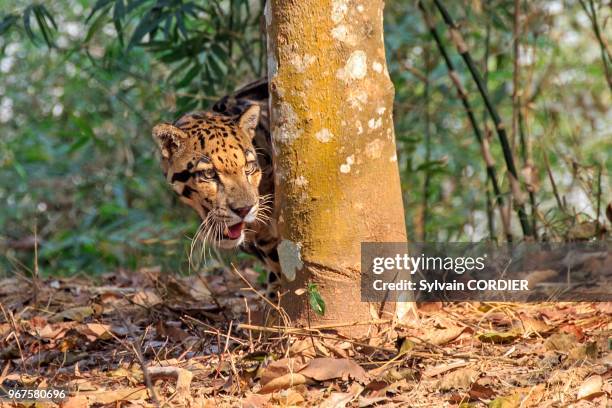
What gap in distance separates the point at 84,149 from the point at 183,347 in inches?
276

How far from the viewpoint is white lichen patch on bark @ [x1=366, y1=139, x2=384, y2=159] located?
357 centimetres

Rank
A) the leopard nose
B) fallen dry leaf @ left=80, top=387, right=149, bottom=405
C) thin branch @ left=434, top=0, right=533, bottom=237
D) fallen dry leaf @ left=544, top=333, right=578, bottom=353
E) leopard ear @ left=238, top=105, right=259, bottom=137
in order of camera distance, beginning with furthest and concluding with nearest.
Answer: thin branch @ left=434, top=0, right=533, bottom=237, leopard ear @ left=238, top=105, right=259, bottom=137, the leopard nose, fallen dry leaf @ left=544, top=333, right=578, bottom=353, fallen dry leaf @ left=80, top=387, right=149, bottom=405

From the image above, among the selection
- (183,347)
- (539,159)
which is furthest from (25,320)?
(539,159)

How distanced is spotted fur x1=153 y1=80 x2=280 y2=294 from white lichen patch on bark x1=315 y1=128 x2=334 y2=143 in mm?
1149

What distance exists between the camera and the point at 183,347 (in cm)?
408

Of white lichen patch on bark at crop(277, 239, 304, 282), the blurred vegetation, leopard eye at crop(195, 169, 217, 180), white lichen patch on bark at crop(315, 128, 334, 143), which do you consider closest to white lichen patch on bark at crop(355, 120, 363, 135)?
white lichen patch on bark at crop(315, 128, 334, 143)

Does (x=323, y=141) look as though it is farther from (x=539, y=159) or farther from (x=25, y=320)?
(x=539, y=159)

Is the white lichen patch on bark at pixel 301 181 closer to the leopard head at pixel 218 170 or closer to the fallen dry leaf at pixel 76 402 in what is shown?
the leopard head at pixel 218 170

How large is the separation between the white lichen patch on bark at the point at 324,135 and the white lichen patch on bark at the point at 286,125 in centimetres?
9

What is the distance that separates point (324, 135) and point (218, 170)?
4.31 feet

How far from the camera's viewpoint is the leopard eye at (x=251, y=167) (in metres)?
4.81

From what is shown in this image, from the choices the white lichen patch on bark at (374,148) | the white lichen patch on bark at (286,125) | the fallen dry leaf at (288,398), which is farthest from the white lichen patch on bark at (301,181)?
the fallen dry leaf at (288,398)

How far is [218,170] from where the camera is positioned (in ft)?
15.5

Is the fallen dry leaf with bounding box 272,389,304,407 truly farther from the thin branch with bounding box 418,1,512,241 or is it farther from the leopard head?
the thin branch with bounding box 418,1,512,241
